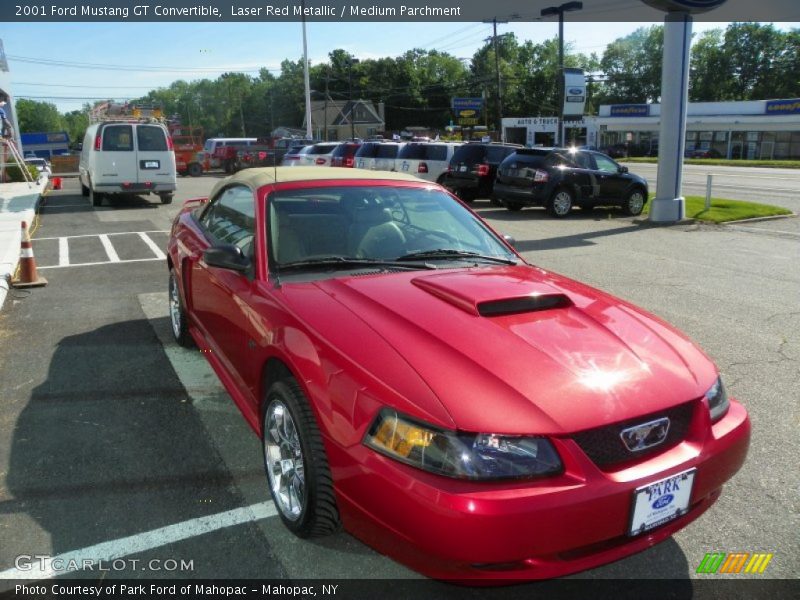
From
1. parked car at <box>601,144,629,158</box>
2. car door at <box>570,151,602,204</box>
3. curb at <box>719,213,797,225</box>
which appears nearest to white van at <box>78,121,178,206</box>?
car door at <box>570,151,602,204</box>

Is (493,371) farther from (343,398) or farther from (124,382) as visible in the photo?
(124,382)

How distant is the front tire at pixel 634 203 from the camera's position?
15.7 m

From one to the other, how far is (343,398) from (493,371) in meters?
0.59

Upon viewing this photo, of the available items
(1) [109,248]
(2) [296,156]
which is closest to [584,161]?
(1) [109,248]

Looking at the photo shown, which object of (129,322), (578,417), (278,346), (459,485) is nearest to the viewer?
(459,485)

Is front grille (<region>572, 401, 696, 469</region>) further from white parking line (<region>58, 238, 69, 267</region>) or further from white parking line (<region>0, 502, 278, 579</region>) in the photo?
white parking line (<region>58, 238, 69, 267</region>)

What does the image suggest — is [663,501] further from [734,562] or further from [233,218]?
[233,218]

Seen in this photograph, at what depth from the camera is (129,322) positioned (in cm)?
634

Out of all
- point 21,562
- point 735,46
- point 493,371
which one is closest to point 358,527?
point 493,371

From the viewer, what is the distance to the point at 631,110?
7050 centimetres

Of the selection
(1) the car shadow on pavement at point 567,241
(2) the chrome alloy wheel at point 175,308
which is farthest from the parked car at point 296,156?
(2) the chrome alloy wheel at point 175,308

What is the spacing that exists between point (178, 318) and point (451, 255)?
2828mm

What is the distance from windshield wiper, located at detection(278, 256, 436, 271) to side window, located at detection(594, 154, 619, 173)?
13237mm

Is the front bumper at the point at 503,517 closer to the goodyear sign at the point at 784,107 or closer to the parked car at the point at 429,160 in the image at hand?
the parked car at the point at 429,160
